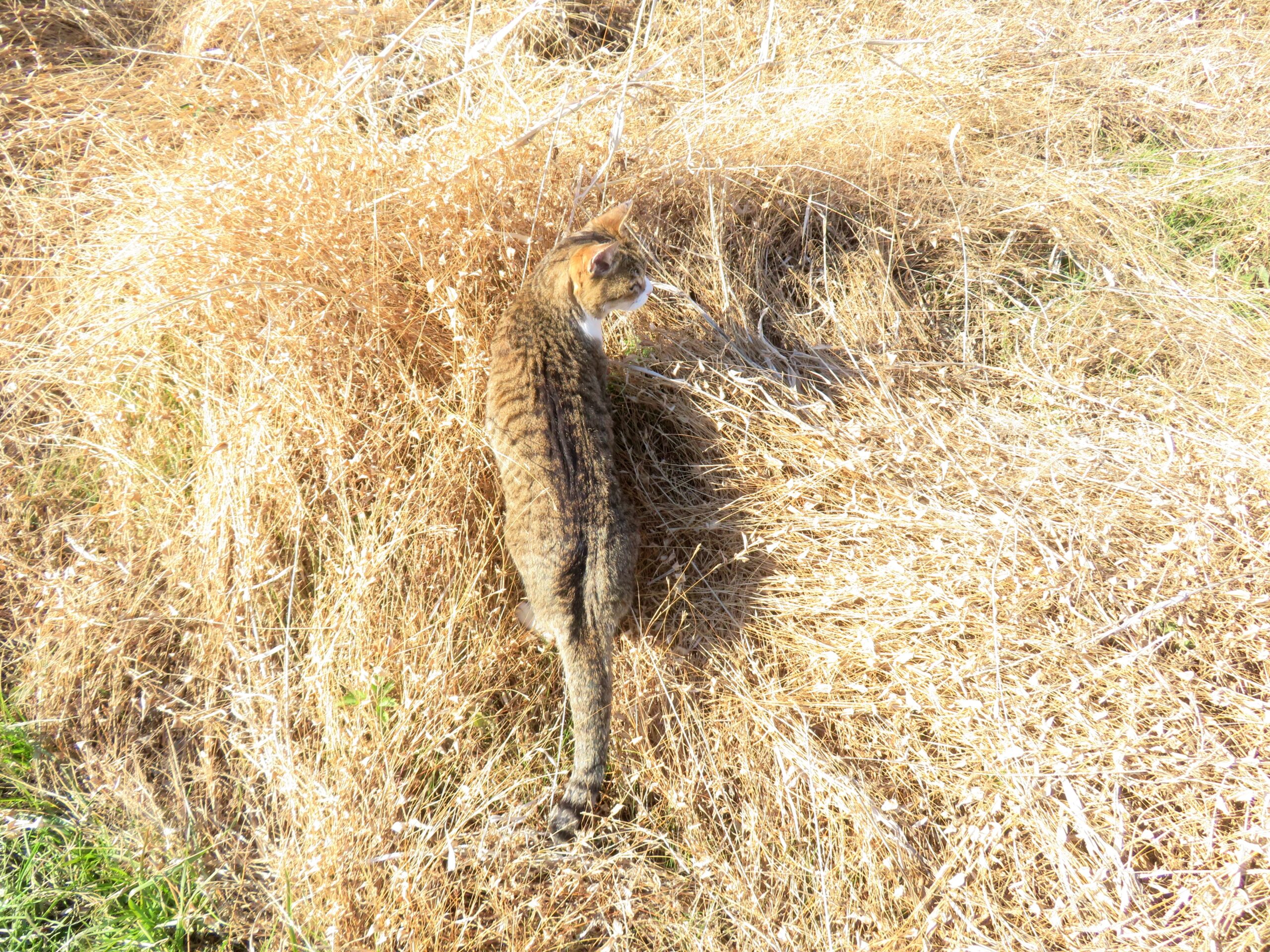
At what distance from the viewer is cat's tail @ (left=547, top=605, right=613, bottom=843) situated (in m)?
1.97

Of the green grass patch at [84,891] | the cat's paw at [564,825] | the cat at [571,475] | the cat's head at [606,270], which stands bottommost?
the cat's paw at [564,825]

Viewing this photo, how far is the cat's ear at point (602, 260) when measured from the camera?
7.48ft

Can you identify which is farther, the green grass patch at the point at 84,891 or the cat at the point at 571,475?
the cat at the point at 571,475

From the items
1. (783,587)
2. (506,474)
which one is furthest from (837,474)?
(506,474)

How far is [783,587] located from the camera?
237 centimetres

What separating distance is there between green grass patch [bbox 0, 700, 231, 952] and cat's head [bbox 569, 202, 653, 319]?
2100mm

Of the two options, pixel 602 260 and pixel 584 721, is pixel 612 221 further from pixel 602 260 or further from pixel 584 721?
pixel 584 721

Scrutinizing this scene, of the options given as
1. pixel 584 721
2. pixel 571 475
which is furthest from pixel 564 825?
pixel 571 475

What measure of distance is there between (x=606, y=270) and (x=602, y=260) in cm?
8

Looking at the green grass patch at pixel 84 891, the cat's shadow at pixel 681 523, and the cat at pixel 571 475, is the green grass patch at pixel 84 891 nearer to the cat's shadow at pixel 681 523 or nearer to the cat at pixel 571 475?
the cat at pixel 571 475

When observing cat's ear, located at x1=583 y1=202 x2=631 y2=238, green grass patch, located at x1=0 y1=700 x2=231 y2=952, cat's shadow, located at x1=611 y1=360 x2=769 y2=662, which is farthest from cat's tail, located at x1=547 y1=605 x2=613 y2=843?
cat's ear, located at x1=583 y1=202 x2=631 y2=238

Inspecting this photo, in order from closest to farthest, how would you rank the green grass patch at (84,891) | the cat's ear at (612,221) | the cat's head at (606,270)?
1. the green grass patch at (84,891)
2. the cat's head at (606,270)
3. the cat's ear at (612,221)

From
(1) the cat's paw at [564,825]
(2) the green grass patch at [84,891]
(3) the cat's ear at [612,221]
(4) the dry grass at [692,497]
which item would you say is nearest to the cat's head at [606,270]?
(3) the cat's ear at [612,221]

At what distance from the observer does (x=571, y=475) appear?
7.14ft
